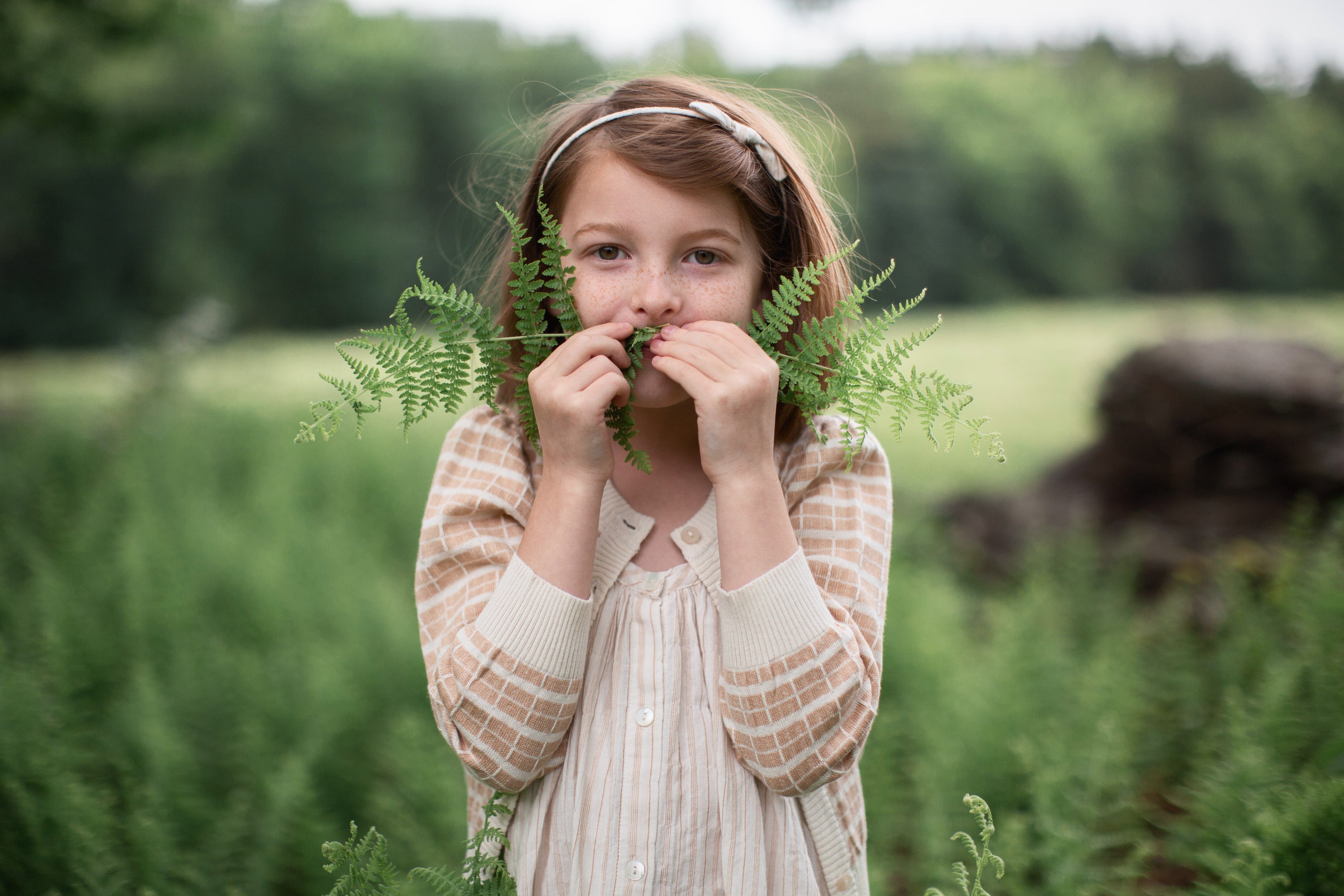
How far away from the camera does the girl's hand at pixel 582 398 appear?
3.83 ft

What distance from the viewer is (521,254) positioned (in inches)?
45.3

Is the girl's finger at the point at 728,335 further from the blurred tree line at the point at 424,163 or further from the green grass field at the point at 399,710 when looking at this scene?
the green grass field at the point at 399,710

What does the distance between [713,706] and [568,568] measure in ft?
0.99

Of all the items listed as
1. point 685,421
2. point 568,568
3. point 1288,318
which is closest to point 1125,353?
point 1288,318

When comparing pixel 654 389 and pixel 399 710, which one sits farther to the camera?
pixel 399 710

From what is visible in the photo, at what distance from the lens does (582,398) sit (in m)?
1.16

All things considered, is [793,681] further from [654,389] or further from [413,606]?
[413,606]

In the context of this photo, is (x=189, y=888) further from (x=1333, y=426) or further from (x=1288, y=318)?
(x=1288, y=318)

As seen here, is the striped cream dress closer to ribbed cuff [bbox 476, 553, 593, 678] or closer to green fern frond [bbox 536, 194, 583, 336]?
ribbed cuff [bbox 476, 553, 593, 678]

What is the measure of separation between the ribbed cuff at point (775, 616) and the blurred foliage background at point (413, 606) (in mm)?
794

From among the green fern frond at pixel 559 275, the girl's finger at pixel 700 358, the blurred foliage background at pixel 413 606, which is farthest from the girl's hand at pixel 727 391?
the blurred foliage background at pixel 413 606

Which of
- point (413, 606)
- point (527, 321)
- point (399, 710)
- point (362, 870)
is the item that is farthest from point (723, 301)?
point (413, 606)

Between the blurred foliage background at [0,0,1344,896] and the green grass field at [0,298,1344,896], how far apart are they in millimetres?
15

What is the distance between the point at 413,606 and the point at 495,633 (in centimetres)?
295
